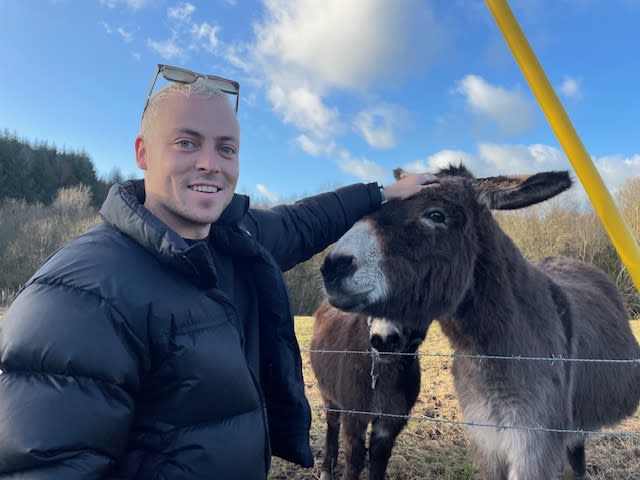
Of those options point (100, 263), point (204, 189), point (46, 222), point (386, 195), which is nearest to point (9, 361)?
point (100, 263)

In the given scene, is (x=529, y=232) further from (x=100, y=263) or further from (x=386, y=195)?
(x=100, y=263)

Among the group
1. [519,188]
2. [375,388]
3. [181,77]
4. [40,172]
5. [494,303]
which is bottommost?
[375,388]

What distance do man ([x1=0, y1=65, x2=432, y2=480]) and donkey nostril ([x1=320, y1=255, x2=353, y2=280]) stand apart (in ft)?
2.17

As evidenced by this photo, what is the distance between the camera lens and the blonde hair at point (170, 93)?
1.62 m

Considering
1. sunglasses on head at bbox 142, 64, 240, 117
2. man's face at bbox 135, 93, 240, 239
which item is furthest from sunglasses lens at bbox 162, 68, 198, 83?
→ man's face at bbox 135, 93, 240, 239

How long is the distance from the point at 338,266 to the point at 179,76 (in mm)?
1268

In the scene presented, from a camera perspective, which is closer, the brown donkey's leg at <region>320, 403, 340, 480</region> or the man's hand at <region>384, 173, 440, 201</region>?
the man's hand at <region>384, 173, 440, 201</region>

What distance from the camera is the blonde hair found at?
5.33 feet

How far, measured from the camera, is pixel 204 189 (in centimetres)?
167

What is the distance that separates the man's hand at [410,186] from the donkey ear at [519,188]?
0.27 m

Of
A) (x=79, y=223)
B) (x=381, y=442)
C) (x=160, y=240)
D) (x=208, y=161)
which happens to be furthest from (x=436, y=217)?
(x=79, y=223)

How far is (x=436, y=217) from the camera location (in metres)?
2.70

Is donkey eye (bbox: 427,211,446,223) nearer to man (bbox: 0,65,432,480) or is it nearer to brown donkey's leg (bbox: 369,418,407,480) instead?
man (bbox: 0,65,432,480)

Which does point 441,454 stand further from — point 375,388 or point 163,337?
point 163,337
